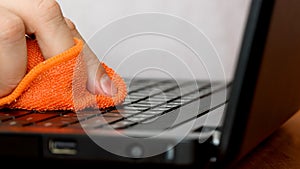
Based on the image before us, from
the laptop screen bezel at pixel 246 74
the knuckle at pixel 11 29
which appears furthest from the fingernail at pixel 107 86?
Result: the laptop screen bezel at pixel 246 74

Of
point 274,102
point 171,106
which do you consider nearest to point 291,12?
point 274,102

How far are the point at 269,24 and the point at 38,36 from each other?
1.03 feet

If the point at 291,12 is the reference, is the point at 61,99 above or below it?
below

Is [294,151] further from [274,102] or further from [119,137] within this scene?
[119,137]

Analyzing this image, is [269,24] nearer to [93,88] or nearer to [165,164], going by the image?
[165,164]

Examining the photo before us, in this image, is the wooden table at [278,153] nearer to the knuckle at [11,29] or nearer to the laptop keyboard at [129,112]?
the laptop keyboard at [129,112]

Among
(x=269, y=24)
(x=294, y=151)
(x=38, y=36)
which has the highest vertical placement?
(x=269, y=24)

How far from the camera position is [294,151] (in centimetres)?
68

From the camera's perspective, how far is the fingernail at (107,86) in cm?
66

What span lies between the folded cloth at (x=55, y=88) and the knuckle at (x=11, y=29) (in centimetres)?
3

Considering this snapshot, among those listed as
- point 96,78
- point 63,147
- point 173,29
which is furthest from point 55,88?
point 173,29

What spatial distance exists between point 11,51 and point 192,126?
0.23m

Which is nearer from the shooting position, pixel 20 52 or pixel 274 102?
pixel 274 102

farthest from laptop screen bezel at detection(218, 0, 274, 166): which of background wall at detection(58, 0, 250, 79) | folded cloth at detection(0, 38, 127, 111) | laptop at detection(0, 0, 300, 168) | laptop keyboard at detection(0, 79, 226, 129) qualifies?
background wall at detection(58, 0, 250, 79)
